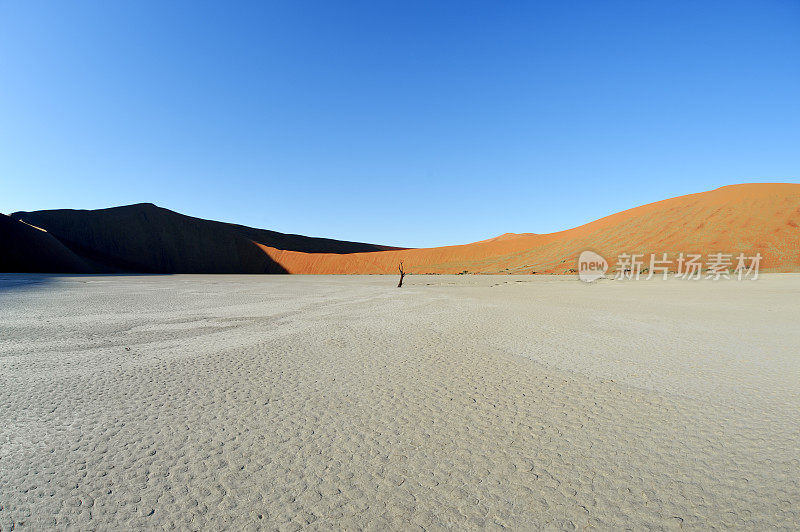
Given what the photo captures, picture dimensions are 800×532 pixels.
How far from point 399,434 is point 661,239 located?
42461 mm

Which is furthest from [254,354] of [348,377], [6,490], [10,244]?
[10,244]

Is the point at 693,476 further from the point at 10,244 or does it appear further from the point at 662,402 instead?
the point at 10,244

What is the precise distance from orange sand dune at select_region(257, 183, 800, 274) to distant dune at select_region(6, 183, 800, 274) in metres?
0.08

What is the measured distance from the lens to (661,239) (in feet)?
120

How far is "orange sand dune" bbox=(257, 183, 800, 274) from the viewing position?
32250mm

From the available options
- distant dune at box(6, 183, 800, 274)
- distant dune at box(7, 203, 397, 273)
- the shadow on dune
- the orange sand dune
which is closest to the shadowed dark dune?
distant dune at box(6, 183, 800, 274)

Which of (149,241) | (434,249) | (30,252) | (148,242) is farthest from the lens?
(434,249)

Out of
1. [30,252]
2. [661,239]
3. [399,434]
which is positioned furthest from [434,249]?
[399,434]

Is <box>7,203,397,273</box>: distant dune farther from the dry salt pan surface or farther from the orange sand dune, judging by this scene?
the dry salt pan surface

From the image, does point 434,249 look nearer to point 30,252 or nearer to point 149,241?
point 149,241

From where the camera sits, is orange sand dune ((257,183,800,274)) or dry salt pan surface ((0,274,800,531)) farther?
orange sand dune ((257,183,800,274))

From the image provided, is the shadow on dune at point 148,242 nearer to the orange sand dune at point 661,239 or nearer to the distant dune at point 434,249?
the distant dune at point 434,249

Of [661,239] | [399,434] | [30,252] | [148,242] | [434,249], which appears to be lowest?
[399,434]

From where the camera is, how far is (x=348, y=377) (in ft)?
13.2
